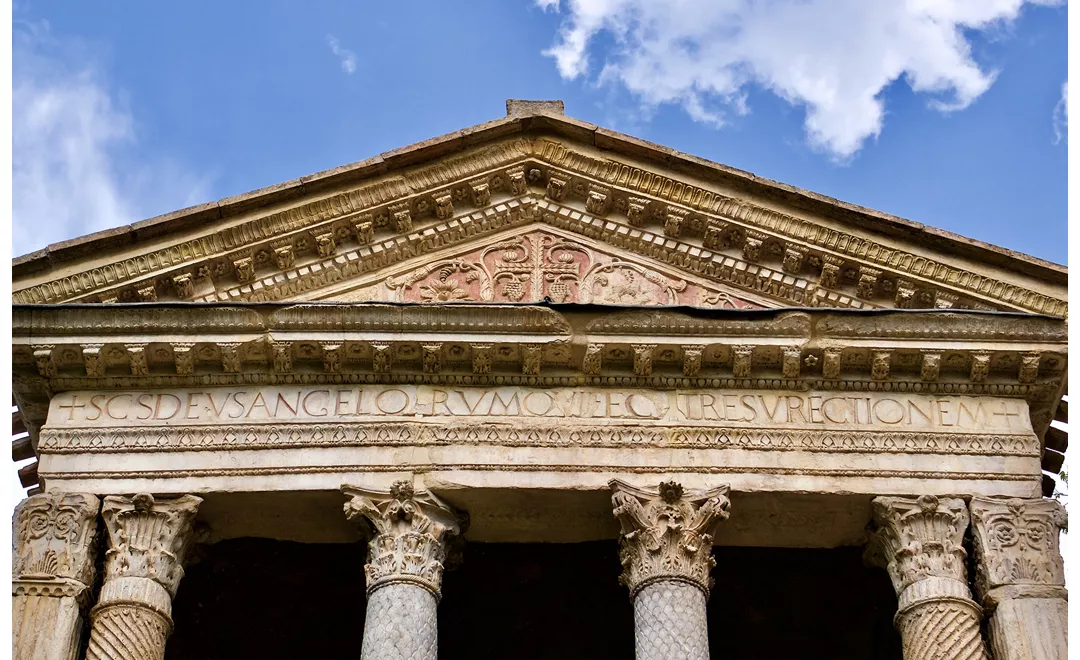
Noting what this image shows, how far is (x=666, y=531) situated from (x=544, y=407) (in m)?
1.50

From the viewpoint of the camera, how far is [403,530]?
36.1 feet

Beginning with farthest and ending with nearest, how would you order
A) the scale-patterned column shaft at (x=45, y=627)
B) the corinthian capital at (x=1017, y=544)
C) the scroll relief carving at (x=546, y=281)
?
1. the scroll relief carving at (x=546, y=281)
2. the corinthian capital at (x=1017, y=544)
3. the scale-patterned column shaft at (x=45, y=627)

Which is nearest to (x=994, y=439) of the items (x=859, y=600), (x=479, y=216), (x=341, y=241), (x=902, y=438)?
(x=902, y=438)

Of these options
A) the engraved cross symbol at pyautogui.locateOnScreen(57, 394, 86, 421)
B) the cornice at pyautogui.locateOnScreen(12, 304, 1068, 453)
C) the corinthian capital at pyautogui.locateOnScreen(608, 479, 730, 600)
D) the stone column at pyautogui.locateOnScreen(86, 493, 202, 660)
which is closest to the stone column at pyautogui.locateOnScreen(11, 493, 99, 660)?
the stone column at pyautogui.locateOnScreen(86, 493, 202, 660)

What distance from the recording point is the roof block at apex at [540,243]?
1243cm

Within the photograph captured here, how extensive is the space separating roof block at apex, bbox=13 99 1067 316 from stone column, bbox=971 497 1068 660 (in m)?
2.04

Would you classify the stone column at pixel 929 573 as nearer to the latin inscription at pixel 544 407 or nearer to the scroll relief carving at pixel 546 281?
the latin inscription at pixel 544 407

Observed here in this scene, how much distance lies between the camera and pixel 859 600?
45.9 ft

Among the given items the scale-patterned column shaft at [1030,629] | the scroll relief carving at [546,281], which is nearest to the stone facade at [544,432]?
the scale-patterned column shaft at [1030,629]

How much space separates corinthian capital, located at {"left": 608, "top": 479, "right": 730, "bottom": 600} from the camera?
10812 millimetres

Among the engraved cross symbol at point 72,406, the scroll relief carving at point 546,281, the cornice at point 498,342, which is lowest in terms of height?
the engraved cross symbol at point 72,406

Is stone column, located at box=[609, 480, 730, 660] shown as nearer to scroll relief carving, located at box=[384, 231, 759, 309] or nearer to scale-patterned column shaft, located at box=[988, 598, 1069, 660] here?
scale-patterned column shaft, located at box=[988, 598, 1069, 660]

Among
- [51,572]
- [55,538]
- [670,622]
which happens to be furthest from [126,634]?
[670,622]

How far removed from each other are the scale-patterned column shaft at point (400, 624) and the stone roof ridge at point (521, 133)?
13.2ft
